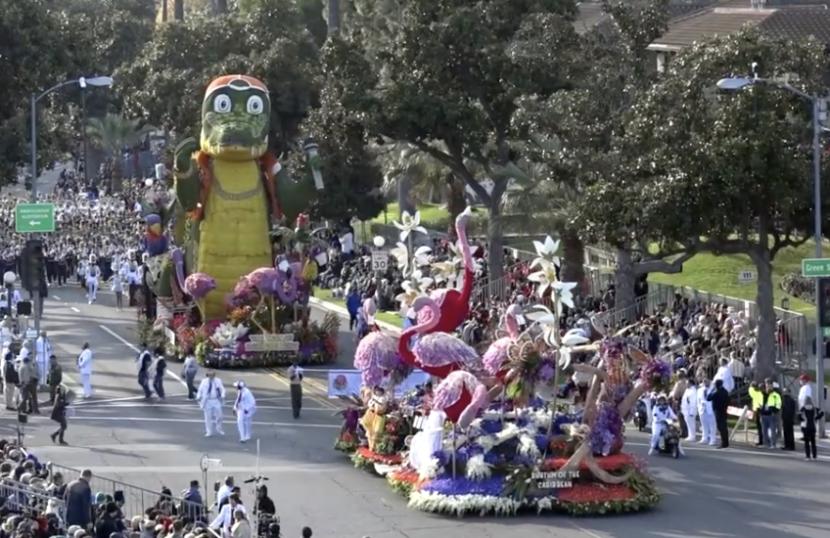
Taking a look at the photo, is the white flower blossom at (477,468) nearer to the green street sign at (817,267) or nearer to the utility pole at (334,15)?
the green street sign at (817,267)

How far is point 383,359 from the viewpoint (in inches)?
1284

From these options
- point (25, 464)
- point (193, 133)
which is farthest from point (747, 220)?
point (193, 133)

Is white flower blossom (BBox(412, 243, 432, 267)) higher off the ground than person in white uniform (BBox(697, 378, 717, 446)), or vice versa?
white flower blossom (BBox(412, 243, 432, 267))

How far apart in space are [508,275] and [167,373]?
1218cm

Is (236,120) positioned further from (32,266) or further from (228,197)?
(32,266)

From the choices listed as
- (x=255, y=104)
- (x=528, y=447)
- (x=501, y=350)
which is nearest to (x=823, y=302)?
(x=501, y=350)

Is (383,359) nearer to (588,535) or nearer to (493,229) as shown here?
(588,535)

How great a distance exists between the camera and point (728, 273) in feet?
179

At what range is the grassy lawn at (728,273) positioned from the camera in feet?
172

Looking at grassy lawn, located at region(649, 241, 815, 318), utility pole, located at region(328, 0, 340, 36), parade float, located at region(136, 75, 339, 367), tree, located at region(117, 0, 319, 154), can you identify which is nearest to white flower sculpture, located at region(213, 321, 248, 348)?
parade float, located at region(136, 75, 339, 367)

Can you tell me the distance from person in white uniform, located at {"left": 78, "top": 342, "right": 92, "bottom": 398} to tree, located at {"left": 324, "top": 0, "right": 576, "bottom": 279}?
14599mm

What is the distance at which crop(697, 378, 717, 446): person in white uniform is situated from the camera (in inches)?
1423

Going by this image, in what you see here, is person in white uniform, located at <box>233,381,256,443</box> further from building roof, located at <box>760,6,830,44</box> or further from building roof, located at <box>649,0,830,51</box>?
building roof, located at <box>760,6,830,44</box>

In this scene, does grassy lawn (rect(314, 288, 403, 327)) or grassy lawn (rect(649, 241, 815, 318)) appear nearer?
grassy lawn (rect(649, 241, 815, 318))
